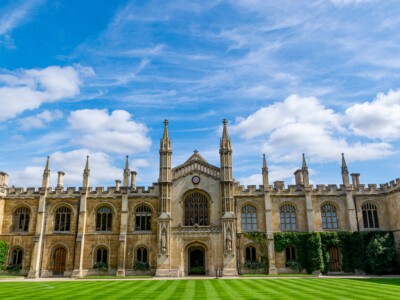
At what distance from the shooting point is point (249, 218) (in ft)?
125

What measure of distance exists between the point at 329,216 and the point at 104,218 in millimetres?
24170

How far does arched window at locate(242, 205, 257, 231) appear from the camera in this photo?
38.0 m

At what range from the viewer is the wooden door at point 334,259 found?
121ft

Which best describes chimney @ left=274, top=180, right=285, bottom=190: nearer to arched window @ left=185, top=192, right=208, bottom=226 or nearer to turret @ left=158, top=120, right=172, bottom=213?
arched window @ left=185, top=192, right=208, bottom=226

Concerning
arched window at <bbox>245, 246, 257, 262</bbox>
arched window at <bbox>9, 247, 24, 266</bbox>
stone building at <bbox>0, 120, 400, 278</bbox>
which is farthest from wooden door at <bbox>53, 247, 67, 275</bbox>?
arched window at <bbox>245, 246, 257, 262</bbox>

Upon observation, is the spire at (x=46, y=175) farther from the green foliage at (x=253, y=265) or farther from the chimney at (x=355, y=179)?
the chimney at (x=355, y=179)

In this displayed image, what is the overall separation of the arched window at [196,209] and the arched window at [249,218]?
13.3 ft

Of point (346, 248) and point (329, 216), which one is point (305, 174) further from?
point (346, 248)

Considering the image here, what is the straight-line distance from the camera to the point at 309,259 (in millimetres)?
36219

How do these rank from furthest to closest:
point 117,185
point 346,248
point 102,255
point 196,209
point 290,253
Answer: point 117,185 < point 196,209 < point 102,255 < point 290,253 < point 346,248

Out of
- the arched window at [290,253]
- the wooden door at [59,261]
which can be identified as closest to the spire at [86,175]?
the wooden door at [59,261]

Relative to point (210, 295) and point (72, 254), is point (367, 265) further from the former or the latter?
point (72, 254)

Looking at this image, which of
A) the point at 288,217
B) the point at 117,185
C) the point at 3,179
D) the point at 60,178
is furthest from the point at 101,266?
the point at 288,217

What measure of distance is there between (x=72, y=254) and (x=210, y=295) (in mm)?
24082
